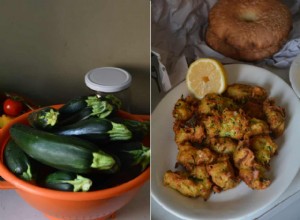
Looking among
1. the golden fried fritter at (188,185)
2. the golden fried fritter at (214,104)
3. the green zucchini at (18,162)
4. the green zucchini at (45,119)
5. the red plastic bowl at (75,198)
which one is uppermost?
the golden fried fritter at (214,104)

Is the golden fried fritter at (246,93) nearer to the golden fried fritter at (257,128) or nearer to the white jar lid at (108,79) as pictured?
the golden fried fritter at (257,128)

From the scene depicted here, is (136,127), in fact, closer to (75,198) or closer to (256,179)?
(75,198)

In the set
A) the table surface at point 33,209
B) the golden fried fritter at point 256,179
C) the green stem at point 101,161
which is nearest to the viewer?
the golden fried fritter at point 256,179

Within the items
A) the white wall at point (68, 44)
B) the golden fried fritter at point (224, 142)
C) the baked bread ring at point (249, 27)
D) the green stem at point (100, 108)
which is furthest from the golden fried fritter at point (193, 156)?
the white wall at point (68, 44)

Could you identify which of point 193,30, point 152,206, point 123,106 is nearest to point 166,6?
point 193,30

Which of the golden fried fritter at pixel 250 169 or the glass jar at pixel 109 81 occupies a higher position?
the golden fried fritter at pixel 250 169

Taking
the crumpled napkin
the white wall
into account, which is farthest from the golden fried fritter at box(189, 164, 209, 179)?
the white wall

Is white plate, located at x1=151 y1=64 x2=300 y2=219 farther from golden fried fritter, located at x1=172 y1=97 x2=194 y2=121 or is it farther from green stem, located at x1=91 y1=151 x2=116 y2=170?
green stem, located at x1=91 y1=151 x2=116 y2=170
